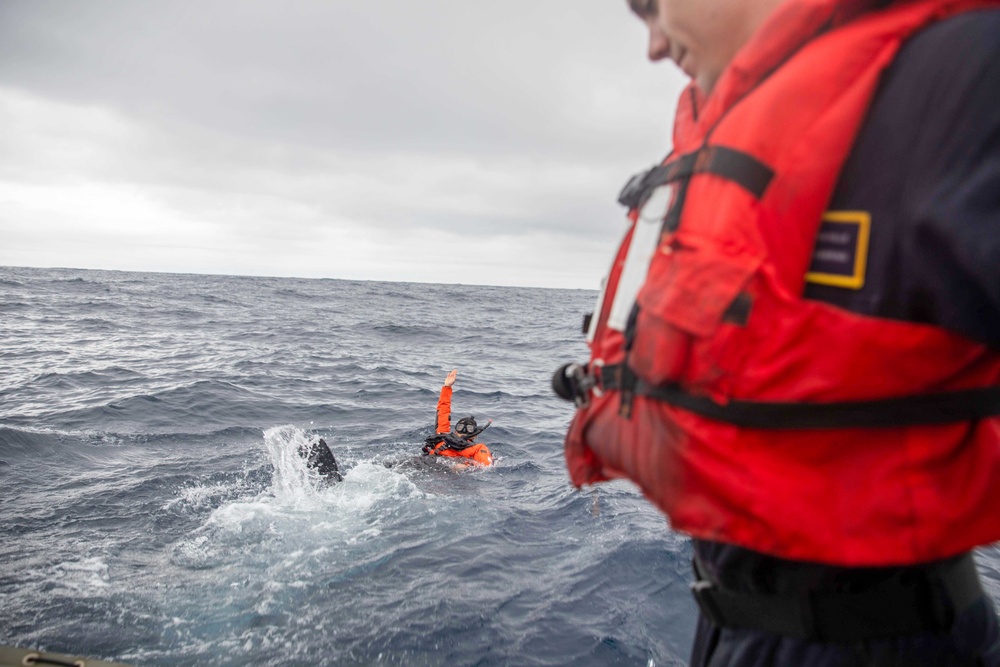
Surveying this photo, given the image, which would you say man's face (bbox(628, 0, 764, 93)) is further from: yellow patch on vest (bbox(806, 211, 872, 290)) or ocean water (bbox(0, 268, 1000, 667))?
ocean water (bbox(0, 268, 1000, 667))

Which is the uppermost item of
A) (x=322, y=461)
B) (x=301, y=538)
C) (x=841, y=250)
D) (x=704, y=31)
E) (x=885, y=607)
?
(x=704, y=31)

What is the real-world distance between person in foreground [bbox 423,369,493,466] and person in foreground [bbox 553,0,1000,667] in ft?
35.6

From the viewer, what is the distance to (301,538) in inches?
348

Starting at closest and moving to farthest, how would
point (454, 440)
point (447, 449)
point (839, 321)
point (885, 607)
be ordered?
1. point (839, 321)
2. point (885, 607)
3. point (454, 440)
4. point (447, 449)

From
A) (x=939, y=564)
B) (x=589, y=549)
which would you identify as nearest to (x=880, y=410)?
(x=939, y=564)

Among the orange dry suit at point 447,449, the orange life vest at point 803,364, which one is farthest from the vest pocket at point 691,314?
the orange dry suit at point 447,449

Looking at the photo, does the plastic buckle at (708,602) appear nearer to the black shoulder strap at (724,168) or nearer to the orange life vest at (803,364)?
the orange life vest at (803,364)

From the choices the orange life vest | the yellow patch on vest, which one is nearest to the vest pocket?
the orange life vest

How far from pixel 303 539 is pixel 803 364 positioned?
8.80m

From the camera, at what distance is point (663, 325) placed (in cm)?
127

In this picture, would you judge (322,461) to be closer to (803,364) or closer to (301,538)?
(301,538)

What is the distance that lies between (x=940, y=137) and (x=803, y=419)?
0.52 m

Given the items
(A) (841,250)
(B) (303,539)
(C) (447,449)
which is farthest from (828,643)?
(C) (447,449)

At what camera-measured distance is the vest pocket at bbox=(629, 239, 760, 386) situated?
3.84 ft
